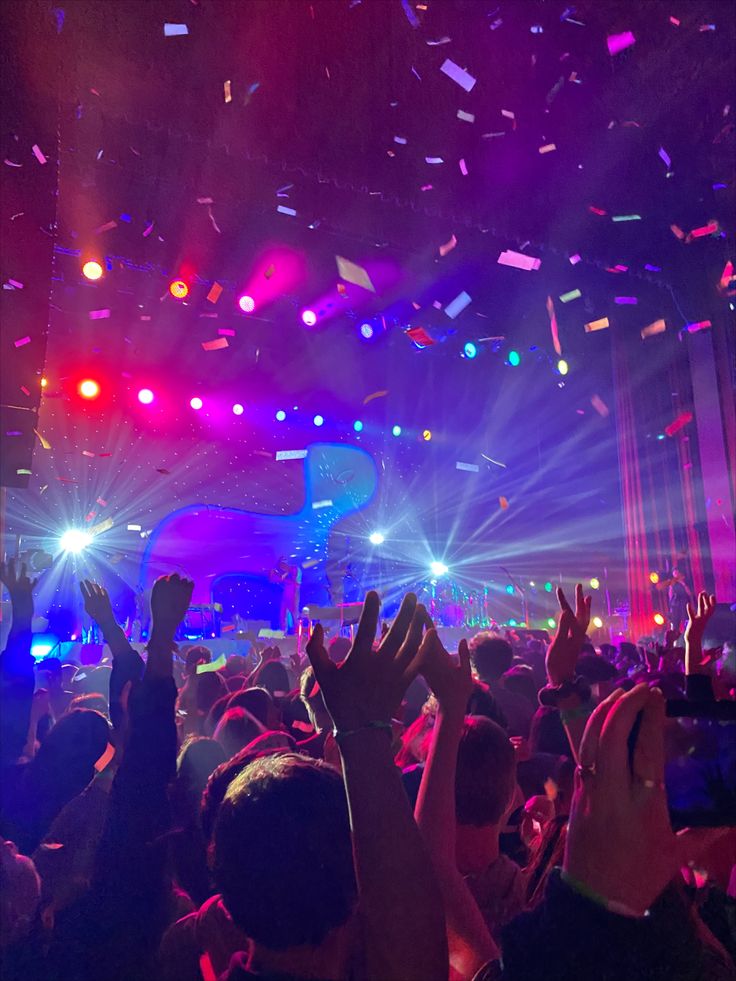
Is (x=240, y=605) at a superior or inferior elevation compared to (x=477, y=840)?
superior

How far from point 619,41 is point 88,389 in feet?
28.3

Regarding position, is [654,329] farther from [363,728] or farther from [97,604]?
[363,728]

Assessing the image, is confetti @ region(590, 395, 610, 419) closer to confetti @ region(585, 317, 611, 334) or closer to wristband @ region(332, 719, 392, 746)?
confetti @ region(585, 317, 611, 334)

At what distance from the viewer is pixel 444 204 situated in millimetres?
8539

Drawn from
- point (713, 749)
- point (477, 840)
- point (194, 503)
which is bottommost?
point (477, 840)

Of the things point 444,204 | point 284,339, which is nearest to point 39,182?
point 444,204

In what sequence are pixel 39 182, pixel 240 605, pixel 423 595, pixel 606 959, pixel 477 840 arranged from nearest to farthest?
pixel 606 959
pixel 477 840
pixel 39 182
pixel 240 605
pixel 423 595

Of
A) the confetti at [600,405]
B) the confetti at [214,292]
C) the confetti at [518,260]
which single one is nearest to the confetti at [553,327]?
the confetti at [518,260]

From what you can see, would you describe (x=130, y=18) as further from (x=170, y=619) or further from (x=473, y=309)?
(x=473, y=309)

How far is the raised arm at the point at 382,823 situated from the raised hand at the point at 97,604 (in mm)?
1952

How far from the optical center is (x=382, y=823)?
1.08 meters

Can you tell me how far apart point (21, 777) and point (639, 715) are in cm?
243

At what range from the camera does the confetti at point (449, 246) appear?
30.7 ft

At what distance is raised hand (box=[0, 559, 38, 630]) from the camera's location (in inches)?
118
